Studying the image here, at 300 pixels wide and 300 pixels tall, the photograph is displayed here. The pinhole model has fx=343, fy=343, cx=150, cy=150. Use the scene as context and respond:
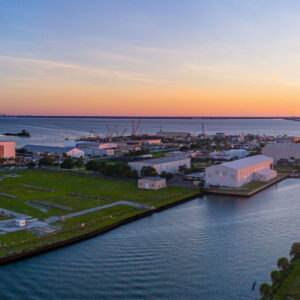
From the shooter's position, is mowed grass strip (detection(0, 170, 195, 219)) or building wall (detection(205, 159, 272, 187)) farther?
building wall (detection(205, 159, 272, 187))

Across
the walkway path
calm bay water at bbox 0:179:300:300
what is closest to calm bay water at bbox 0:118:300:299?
calm bay water at bbox 0:179:300:300

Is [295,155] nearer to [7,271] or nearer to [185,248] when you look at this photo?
[185,248]

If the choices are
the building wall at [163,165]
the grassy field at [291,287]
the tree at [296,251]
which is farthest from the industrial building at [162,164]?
the grassy field at [291,287]

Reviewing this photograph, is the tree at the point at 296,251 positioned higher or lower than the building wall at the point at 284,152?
lower

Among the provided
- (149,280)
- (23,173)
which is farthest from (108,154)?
(149,280)

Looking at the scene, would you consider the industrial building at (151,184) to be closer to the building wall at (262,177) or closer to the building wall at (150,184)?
the building wall at (150,184)

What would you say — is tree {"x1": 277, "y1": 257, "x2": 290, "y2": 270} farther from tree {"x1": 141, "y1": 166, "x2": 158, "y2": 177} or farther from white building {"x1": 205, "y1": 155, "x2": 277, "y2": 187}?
tree {"x1": 141, "y1": 166, "x2": 158, "y2": 177}
